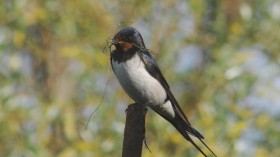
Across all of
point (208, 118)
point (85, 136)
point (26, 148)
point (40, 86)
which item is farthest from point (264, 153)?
point (40, 86)

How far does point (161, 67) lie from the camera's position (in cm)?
691

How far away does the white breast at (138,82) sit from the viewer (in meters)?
4.67

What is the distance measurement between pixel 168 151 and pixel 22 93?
1.45 metres

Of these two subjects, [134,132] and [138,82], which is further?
[138,82]

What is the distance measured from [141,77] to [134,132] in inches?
67.0

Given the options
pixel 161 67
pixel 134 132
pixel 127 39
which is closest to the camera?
pixel 134 132

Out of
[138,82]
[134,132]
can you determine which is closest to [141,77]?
[138,82]

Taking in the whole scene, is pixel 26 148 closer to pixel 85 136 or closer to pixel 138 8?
pixel 85 136

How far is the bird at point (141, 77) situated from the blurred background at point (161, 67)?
1.60m

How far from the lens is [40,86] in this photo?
836 cm

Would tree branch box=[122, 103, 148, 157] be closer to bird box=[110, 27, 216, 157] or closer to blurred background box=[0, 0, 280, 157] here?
bird box=[110, 27, 216, 157]

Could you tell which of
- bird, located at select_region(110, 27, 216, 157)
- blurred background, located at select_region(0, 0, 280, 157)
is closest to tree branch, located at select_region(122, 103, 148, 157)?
bird, located at select_region(110, 27, 216, 157)

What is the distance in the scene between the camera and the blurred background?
6688 millimetres

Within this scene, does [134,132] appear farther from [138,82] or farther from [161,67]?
[161,67]
